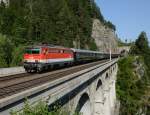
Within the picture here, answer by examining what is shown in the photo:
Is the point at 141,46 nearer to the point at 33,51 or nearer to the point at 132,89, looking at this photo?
the point at 132,89

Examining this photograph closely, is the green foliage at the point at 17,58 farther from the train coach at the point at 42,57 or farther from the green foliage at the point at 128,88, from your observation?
the green foliage at the point at 128,88

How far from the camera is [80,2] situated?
145m

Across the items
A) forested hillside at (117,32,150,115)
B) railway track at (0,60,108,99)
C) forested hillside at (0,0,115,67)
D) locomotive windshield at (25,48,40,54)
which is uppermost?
forested hillside at (0,0,115,67)

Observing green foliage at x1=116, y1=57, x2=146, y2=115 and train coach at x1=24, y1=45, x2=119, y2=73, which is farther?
green foliage at x1=116, y1=57, x2=146, y2=115

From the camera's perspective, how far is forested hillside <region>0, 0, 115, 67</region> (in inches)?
3543

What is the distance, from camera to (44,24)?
102188 mm

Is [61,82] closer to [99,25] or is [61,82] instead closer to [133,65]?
[133,65]

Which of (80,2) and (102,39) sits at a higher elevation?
(80,2)

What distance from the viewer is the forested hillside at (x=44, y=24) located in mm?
90000

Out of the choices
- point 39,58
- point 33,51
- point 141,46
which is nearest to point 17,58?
point 33,51

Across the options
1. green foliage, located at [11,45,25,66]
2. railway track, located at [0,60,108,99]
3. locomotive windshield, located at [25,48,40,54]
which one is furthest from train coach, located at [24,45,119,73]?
green foliage, located at [11,45,25,66]

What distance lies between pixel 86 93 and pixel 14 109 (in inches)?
629

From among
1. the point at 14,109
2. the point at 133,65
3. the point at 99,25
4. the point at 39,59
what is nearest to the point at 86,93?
the point at 39,59

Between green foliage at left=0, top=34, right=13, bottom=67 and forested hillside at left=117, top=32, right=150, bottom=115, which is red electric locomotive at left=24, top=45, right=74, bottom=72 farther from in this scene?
forested hillside at left=117, top=32, right=150, bottom=115
